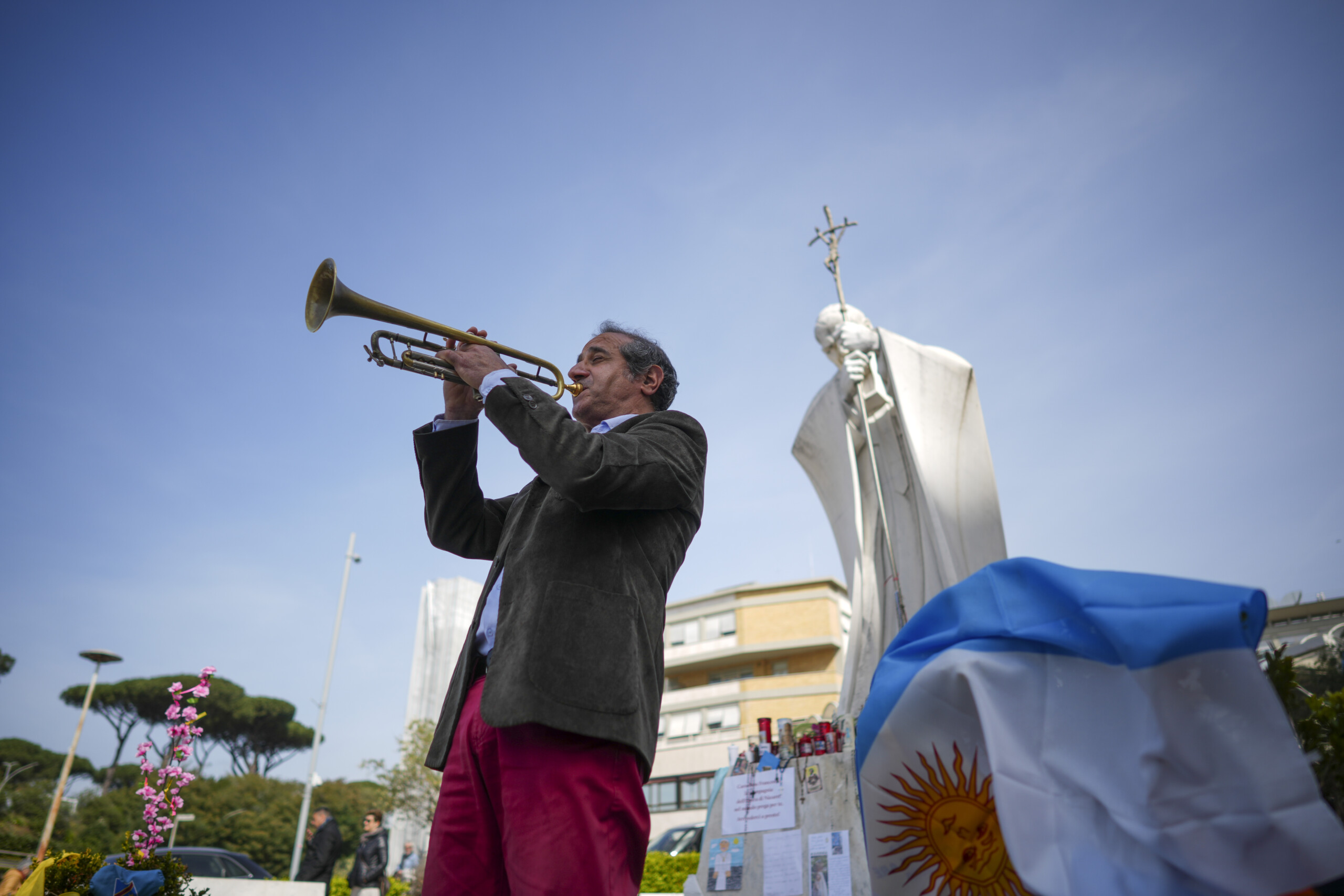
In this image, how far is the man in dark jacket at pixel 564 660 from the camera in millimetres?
1557

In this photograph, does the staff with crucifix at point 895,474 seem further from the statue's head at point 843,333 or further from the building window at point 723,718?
the building window at point 723,718

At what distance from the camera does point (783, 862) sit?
404 centimetres

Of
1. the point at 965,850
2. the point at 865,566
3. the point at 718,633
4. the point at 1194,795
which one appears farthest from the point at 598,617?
the point at 718,633

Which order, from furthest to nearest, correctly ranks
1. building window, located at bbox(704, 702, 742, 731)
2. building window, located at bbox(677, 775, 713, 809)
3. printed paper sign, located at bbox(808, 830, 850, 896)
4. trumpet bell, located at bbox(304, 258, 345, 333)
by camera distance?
building window, located at bbox(704, 702, 742, 731)
building window, located at bbox(677, 775, 713, 809)
printed paper sign, located at bbox(808, 830, 850, 896)
trumpet bell, located at bbox(304, 258, 345, 333)

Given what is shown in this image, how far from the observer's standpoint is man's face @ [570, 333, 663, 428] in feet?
7.71

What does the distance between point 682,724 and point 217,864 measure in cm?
2871

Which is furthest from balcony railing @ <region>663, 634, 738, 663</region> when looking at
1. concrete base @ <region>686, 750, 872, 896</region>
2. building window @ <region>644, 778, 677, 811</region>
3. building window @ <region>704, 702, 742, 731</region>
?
concrete base @ <region>686, 750, 872, 896</region>

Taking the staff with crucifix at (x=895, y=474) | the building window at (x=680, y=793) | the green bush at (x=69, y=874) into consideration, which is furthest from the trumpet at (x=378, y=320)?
the building window at (x=680, y=793)

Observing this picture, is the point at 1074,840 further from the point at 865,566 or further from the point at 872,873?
the point at 865,566

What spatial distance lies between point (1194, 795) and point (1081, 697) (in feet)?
0.77

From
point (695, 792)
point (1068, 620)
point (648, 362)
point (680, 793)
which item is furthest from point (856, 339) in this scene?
point (680, 793)

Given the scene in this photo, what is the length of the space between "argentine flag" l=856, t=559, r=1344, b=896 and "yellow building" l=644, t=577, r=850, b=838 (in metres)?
30.8

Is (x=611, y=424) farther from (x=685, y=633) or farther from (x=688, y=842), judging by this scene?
(x=685, y=633)

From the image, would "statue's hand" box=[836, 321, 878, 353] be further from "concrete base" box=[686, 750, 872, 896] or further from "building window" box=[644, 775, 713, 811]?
"building window" box=[644, 775, 713, 811]
